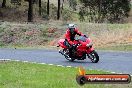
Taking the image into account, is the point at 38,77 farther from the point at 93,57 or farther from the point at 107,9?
the point at 107,9

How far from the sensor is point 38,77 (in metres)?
13.7

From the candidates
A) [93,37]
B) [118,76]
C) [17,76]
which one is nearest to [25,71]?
[17,76]

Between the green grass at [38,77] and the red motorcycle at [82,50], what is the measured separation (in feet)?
10.5

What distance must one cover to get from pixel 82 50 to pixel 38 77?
637 cm

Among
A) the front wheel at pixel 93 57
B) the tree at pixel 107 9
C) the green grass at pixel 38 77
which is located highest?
the green grass at pixel 38 77

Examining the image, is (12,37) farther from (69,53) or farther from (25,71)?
(25,71)

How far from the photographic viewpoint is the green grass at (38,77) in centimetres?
1195

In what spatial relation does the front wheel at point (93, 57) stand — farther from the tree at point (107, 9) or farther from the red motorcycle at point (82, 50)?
the tree at point (107, 9)

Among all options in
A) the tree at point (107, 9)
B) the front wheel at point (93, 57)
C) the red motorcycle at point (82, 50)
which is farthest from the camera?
the tree at point (107, 9)

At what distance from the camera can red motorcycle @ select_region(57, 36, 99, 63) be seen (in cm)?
1944

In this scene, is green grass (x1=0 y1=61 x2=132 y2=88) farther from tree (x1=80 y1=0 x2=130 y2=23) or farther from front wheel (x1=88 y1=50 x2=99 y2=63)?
tree (x1=80 y1=0 x2=130 y2=23)

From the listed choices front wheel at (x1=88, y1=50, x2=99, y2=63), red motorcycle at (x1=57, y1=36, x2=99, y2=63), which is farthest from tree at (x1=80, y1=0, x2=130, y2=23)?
front wheel at (x1=88, y1=50, x2=99, y2=63)

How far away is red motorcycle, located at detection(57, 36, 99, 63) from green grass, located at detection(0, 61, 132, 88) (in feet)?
10.5

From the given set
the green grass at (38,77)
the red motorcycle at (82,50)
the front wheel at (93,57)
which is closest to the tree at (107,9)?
the red motorcycle at (82,50)
